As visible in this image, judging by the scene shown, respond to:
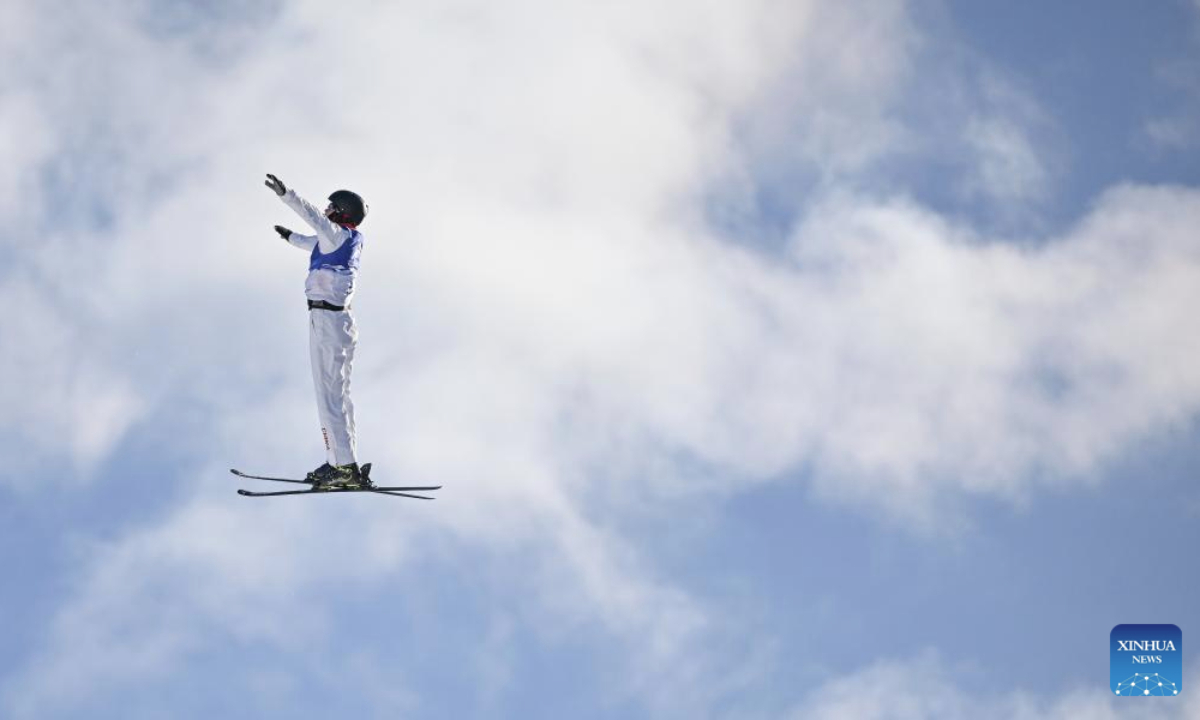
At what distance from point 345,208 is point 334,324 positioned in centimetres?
271

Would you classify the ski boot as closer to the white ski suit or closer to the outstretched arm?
the white ski suit

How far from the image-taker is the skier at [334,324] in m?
41.4

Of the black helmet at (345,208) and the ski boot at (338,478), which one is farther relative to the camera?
the ski boot at (338,478)

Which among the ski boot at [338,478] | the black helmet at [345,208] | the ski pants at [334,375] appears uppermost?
the black helmet at [345,208]

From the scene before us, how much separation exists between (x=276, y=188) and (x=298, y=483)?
7.89 metres

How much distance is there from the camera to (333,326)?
138ft

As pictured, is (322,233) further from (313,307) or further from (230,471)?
(230,471)

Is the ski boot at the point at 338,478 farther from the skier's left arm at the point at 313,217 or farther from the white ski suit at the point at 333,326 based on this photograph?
the skier's left arm at the point at 313,217

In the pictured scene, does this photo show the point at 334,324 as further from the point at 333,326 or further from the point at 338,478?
the point at 338,478

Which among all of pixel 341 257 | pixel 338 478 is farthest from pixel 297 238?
pixel 338 478

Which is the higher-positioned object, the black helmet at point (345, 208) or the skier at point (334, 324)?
the black helmet at point (345, 208)

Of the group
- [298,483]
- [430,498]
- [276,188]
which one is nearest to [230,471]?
[298,483]

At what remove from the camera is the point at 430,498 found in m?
42.8

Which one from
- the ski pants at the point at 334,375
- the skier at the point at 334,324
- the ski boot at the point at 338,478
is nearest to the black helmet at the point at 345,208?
the skier at the point at 334,324
